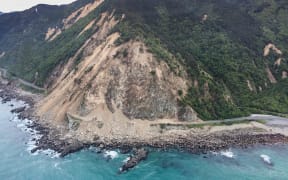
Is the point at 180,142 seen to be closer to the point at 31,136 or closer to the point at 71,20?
the point at 31,136

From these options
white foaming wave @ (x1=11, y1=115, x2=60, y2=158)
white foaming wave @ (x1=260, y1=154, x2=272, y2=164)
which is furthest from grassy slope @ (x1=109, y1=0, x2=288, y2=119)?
white foaming wave @ (x1=11, y1=115, x2=60, y2=158)

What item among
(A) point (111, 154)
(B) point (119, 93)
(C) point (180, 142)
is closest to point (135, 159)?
(A) point (111, 154)

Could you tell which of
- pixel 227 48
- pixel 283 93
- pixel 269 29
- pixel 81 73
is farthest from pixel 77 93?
Result: pixel 269 29

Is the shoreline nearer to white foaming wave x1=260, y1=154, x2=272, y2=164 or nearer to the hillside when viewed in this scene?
white foaming wave x1=260, y1=154, x2=272, y2=164

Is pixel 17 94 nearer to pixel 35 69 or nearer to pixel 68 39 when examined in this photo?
pixel 35 69

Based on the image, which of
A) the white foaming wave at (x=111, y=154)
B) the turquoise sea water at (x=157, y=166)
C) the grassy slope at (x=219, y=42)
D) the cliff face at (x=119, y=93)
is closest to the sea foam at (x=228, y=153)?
the turquoise sea water at (x=157, y=166)

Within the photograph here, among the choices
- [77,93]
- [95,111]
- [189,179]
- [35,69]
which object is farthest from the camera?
[35,69]

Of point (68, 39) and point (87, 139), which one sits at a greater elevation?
point (68, 39)
